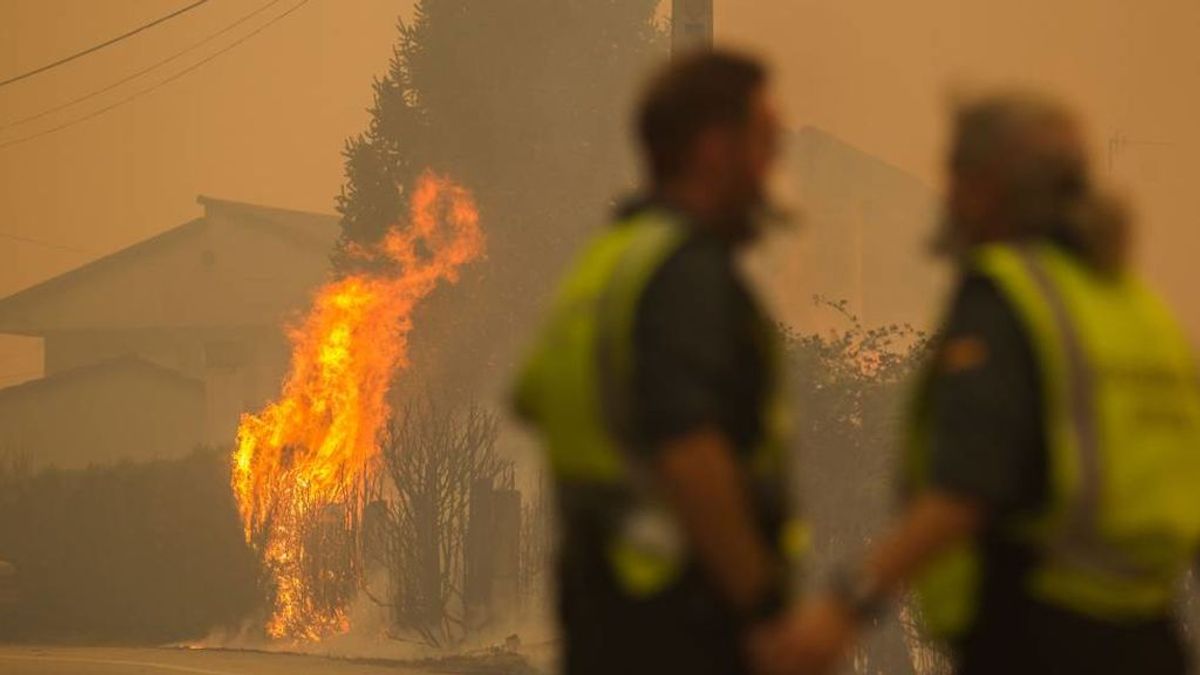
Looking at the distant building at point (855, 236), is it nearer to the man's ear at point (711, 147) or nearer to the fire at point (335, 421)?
the fire at point (335, 421)

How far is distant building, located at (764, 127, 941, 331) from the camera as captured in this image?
42.2 metres

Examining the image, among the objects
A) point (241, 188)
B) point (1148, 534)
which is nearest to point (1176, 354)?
point (1148, 534)

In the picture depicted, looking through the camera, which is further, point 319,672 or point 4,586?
point 4,586

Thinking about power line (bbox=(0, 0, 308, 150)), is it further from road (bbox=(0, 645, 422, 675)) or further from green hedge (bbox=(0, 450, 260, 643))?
road (bbox=(0, 645, 422, 675))

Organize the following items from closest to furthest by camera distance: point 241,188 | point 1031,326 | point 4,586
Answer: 1. point 1031,326
2. point 4,586
3. point 241,188

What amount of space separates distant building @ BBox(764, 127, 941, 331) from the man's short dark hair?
36.3 metres

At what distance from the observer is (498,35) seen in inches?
1954

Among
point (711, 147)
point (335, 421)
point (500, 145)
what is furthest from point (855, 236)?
→ point (711, 147)

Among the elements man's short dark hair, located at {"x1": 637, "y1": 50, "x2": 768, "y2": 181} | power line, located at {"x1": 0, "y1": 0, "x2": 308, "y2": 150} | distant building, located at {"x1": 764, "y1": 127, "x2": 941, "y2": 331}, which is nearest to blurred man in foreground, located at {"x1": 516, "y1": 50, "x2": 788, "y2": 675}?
man's short dark hair, located at {"x1": 637, "y1": 50, "x2": 768, "y2": 181}

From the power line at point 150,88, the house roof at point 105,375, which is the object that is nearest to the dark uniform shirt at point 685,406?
the house roof at point 105,375

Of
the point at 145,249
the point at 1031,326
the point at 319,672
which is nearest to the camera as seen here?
the point at 1031,326

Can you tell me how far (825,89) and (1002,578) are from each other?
3287 centimetres

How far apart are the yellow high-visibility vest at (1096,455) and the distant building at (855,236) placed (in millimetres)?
36310

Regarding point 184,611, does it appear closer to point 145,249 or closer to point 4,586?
point 4,586
